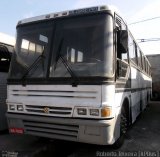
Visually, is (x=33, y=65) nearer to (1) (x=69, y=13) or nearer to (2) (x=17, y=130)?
(1) (x=69, y=13)

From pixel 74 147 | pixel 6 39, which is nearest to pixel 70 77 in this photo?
pixel 74 147

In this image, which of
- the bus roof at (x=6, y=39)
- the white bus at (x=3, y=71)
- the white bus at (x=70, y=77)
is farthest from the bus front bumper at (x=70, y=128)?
the bus roof at (x=6, y=39)

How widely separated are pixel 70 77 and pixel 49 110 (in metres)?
0.79

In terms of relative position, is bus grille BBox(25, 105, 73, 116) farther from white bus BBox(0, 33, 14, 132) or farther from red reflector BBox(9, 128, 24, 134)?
white bus BBox(0, 33, 14, 132)

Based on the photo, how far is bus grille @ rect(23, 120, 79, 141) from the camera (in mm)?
5117

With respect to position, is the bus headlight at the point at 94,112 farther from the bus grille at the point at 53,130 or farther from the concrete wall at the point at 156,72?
the concrete wall at the point at 156,72

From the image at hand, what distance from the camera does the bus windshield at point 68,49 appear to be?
5.12 metres

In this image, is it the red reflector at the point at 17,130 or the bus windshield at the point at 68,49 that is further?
the red reflector at the point at 17,130

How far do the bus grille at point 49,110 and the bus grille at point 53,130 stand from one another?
215 mm

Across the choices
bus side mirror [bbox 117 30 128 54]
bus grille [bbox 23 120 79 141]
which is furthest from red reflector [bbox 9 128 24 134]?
bus side mirror [bbox 117 30 128 54]

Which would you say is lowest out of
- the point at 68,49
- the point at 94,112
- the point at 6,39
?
the point at 94,112

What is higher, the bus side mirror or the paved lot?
the bus side mirror

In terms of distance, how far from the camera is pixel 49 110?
530 cm

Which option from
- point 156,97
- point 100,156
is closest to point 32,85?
point 100,156
